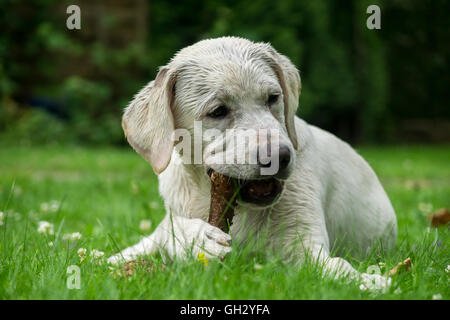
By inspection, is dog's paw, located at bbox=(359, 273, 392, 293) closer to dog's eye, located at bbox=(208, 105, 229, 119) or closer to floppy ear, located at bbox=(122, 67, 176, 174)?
dog's eye, located at bbox=(208, 105, 229, 119)

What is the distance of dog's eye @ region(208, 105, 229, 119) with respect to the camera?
116 inches

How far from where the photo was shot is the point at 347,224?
11.7 ft

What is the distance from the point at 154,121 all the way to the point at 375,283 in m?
1.49

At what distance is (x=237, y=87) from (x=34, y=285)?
1416 mm

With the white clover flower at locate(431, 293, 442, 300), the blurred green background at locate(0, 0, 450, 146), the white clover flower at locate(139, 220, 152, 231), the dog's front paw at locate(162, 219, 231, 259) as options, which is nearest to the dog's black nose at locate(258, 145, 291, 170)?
the dog's front paw at locate(162, 219, 231, 259)

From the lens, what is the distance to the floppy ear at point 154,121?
303 centimetres

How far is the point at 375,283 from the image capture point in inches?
91.3

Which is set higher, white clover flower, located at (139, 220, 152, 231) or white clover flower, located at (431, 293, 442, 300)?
white clover flower, located at (431, 293, 442, 300)

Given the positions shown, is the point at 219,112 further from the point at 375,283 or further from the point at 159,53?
the point at 159,53

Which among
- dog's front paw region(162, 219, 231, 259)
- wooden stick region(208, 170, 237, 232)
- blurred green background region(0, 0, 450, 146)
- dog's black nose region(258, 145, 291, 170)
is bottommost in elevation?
dog's front paw region(162, 219, 231, 259)

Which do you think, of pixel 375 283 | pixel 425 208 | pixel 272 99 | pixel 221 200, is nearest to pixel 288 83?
pixel 272 99

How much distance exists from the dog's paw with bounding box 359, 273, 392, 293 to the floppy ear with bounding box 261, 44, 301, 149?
3.50ft
